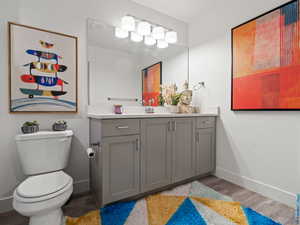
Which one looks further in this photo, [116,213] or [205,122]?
[205,122]

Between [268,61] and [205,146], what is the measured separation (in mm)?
1209

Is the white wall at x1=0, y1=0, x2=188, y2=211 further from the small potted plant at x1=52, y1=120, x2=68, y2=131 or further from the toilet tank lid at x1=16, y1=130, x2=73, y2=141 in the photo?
the toilet tank lid at x1=16, y1=130, x2=73, y2=141

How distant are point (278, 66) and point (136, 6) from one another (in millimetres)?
1837

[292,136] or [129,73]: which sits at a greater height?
[129,73]

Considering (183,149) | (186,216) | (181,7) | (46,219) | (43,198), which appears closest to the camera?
(43,198)

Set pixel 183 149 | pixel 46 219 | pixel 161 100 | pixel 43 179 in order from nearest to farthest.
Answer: pixel 46 219 < pixel 43 179 < pixel 183 149 < pixel 161 100

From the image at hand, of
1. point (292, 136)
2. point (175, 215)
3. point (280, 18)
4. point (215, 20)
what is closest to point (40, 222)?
point (175, 215)

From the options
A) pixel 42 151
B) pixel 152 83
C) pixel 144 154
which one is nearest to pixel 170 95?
pixel 152 83

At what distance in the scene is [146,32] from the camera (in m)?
2.15

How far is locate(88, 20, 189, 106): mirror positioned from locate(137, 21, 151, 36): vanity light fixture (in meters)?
0.14

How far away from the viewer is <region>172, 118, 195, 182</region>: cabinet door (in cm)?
186

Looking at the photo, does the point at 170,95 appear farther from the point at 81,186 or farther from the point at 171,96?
the point at 81,186

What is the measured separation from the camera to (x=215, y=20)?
2.21m

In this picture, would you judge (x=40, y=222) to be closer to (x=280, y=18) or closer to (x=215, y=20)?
(x=280, y=18)
